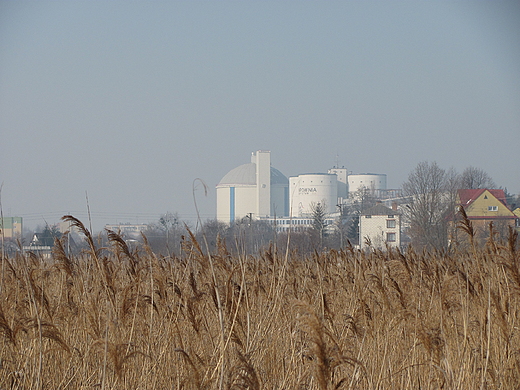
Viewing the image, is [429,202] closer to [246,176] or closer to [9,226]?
[9,226]

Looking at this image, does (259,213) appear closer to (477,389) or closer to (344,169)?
(344,169)

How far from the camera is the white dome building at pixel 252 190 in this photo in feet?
394

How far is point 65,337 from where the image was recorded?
111 inches

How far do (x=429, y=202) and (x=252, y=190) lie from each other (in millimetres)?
83478

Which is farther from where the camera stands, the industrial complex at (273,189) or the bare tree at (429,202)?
the industrial complex at (273,189)

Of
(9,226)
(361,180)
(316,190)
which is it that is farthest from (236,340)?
(361,180)

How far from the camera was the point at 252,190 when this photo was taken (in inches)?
4766

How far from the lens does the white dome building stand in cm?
12012

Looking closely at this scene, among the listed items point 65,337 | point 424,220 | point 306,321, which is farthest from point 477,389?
point 424,220

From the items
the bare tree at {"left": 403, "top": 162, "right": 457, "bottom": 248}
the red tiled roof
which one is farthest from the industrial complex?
the bare tree at {"left": 403, "top": 162, "right": 457, "bottom": 248}

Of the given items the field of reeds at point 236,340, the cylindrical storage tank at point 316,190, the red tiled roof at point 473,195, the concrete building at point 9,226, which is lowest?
the field of reeds at point 236,340

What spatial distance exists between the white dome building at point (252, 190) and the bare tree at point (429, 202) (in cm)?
7466

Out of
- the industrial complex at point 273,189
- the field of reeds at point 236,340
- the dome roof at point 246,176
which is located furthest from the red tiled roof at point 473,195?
the dome roof at point 246,176

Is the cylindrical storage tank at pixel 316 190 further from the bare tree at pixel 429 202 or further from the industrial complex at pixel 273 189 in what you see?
the bare tree at pixel 429 202
